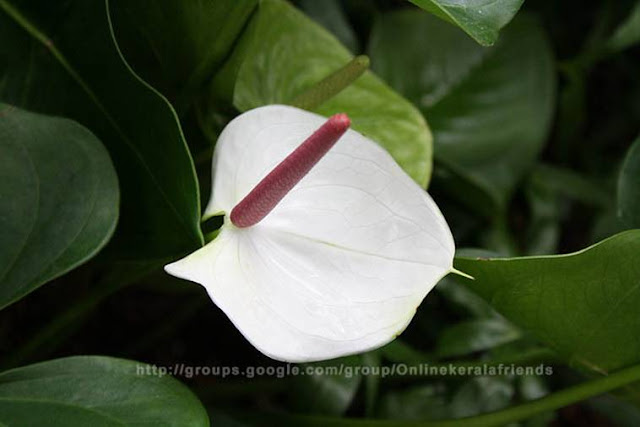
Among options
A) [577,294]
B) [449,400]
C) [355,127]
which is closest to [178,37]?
[355,127]

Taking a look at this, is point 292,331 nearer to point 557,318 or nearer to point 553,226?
point 557,318

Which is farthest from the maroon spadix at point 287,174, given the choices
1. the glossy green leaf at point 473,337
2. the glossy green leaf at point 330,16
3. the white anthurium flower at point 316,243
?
the glossy green leaf at point 330,16

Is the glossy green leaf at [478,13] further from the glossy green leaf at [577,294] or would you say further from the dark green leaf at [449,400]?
the dark green leaf at [449,400]

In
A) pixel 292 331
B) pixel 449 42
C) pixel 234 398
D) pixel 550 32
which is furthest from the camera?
pixel 550 32

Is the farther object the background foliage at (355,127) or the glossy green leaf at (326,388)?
the glossy green leaf at (326,388)

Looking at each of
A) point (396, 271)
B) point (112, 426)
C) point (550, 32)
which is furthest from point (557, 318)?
point (550, 32)

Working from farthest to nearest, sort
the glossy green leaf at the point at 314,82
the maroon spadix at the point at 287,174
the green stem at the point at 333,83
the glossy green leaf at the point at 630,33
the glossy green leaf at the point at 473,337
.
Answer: the glossy green leaf at the point at 630,33 < the glossy green leaf at the point at 473,337 < the glossy green leaf at the point at 314,82 < the green stem at the point at 333,83 < the maroon spadix at the point at 287,174
